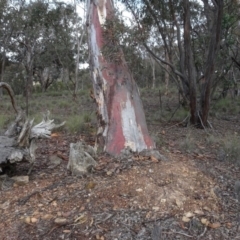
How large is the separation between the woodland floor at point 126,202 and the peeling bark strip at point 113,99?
363 millimetres

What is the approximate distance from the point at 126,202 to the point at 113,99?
6.78 feet

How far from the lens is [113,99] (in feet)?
18.4

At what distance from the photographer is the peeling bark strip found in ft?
17.7

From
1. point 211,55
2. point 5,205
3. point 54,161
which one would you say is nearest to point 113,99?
point 54,161

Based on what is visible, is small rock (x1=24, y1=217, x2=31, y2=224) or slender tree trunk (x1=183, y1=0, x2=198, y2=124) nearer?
small rock (x1=24, y1=217, x2=31, y2=224)

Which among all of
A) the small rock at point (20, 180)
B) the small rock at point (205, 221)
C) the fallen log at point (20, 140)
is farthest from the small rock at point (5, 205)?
the small rock at point (205, 221)

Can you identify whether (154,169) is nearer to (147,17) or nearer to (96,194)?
(96,194)

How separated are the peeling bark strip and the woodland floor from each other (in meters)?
0.36

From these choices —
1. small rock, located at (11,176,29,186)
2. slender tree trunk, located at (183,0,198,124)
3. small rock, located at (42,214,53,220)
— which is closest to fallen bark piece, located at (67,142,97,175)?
small rock, located at (11,176,29,186)

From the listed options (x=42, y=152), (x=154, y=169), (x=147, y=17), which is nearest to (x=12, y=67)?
(x=147, y=17)

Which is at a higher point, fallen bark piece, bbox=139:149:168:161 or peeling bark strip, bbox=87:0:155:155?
peeling bark strip, bbox=87:0:155:155

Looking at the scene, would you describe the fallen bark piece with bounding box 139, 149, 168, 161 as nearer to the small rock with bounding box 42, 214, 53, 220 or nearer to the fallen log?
the fallen log

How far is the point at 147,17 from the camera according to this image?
10.4 meters

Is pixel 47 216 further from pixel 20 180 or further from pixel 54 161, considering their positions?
pixel 54 161
